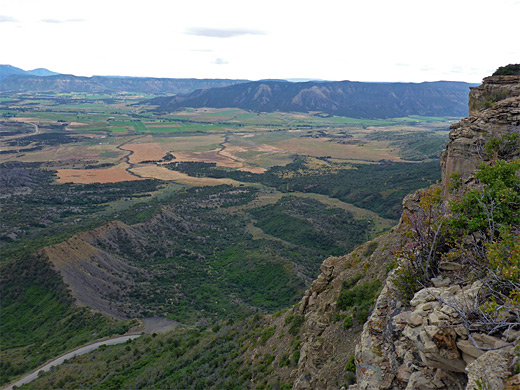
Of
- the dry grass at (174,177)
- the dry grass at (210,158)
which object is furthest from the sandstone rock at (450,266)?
the dry grass at (210,158)

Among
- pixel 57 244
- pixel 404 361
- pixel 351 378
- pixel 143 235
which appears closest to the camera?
pixel 404 361

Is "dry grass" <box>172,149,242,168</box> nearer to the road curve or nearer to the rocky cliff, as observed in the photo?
the road curve

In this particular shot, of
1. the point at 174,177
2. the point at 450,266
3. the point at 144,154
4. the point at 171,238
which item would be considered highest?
the point at 450,266

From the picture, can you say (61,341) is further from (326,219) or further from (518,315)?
(326,219)

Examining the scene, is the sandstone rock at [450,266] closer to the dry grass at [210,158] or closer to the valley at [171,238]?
the valley at [171,238]

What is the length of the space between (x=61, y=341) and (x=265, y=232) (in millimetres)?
49485

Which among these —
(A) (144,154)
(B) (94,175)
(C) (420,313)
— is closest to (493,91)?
(C) (420,313)

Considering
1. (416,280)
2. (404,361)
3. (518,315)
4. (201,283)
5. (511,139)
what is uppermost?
(511,139)

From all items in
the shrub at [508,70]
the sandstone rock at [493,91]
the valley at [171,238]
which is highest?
the shrub at [508,70]

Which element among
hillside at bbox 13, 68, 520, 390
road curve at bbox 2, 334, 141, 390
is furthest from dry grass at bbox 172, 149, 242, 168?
hillside at bbox 13, 68, 520, 390

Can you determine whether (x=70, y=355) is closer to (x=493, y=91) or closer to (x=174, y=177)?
(x=493, y=91)

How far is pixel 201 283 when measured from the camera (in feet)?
189

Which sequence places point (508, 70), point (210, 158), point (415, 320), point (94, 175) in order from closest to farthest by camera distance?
point (415, 320), point (508, 70), point (94, 175), point (210, 158)

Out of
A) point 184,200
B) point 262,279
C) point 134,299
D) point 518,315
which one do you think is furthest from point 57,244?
point 518,315
